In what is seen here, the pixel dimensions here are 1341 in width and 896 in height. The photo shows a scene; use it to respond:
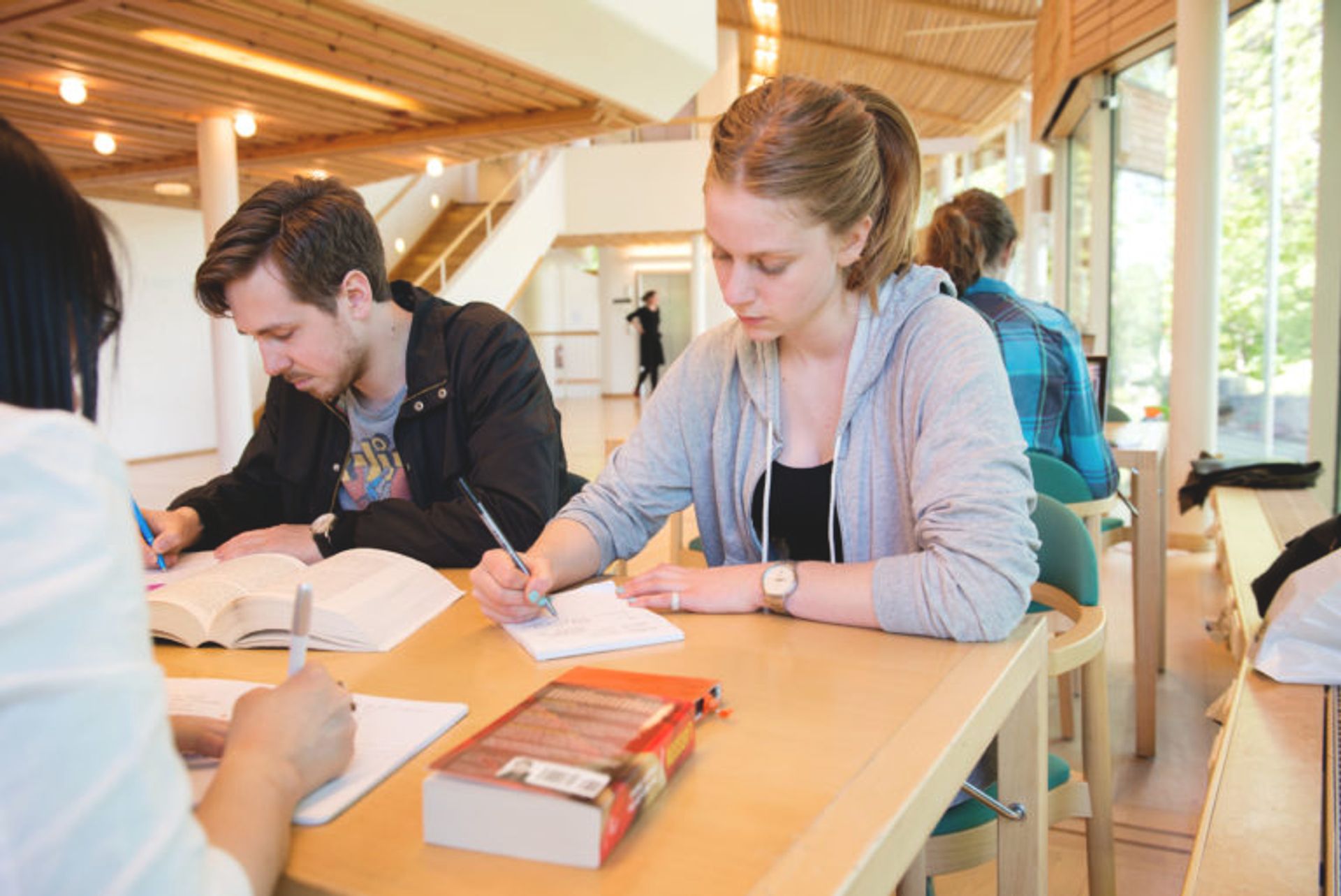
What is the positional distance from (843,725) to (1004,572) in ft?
1.38

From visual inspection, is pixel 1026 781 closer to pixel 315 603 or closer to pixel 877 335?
pixel 877 335

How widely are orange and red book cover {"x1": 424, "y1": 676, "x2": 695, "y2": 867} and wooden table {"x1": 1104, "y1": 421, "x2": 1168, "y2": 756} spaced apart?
2.61 meters

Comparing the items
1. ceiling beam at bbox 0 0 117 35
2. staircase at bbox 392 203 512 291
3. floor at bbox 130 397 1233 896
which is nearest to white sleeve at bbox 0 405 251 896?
floor at bbox 130 397 1233 896

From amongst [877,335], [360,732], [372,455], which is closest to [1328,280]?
[877,335]

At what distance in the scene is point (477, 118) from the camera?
790 cm

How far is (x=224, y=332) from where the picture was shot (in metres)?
7.43

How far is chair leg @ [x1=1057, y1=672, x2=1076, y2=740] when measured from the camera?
310cm

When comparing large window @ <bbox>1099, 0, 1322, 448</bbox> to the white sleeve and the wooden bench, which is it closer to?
the wooden bench

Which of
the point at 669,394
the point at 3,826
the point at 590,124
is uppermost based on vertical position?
the point at 590,124

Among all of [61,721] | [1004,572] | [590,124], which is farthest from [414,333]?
[590,124]

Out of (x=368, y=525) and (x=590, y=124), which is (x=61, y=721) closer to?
(x=368, y=525)

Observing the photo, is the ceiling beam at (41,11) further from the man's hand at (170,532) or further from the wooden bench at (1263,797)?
the wooden bench at (1263,797)

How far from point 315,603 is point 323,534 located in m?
0.61

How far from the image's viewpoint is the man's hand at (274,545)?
6.25 ft
